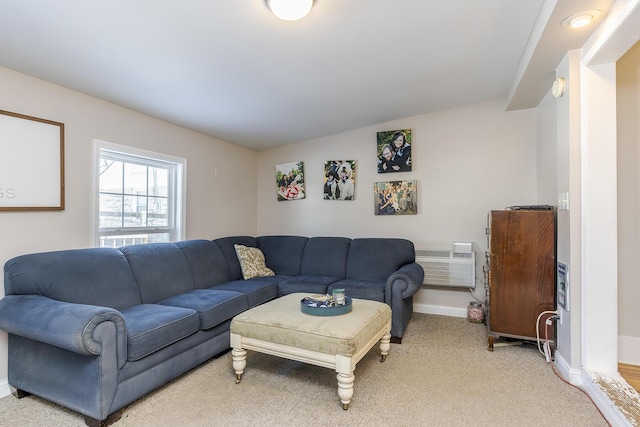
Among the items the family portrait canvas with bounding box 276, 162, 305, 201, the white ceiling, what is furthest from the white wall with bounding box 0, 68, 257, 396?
the family portrait canvas with bounding box 276, 162, 305, 201

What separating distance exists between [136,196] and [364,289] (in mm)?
2332

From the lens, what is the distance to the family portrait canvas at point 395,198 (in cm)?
395

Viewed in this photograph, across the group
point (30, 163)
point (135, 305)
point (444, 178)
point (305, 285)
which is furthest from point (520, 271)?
point (30, 163)

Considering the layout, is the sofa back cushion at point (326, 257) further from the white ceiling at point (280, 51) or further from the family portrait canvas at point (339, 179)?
the white ceiling at point (280, 51)

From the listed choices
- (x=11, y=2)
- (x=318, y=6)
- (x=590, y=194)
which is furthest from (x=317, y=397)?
(x=11, y=2)

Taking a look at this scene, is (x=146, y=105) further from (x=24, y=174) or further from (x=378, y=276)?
(x=378, y=276)

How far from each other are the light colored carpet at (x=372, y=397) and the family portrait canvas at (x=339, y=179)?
213 centimetres

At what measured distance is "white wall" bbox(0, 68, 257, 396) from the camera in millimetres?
2203

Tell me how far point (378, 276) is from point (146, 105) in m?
2.74

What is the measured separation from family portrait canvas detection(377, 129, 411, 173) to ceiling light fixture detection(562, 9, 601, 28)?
204 centimetres

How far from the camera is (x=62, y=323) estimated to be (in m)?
1.71

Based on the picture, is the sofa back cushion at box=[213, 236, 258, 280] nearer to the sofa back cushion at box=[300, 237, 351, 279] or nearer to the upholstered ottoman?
the sofa back cushion at box=[300, 237, 351, 279]

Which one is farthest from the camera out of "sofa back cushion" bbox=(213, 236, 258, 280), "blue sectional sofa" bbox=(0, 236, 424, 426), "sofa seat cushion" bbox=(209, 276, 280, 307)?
"sofa back cushion" bbox=(213, 236, 258, 280)

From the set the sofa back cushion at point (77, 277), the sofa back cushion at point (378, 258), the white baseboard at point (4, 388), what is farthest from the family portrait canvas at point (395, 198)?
the white baseboard at point (4, 388)
